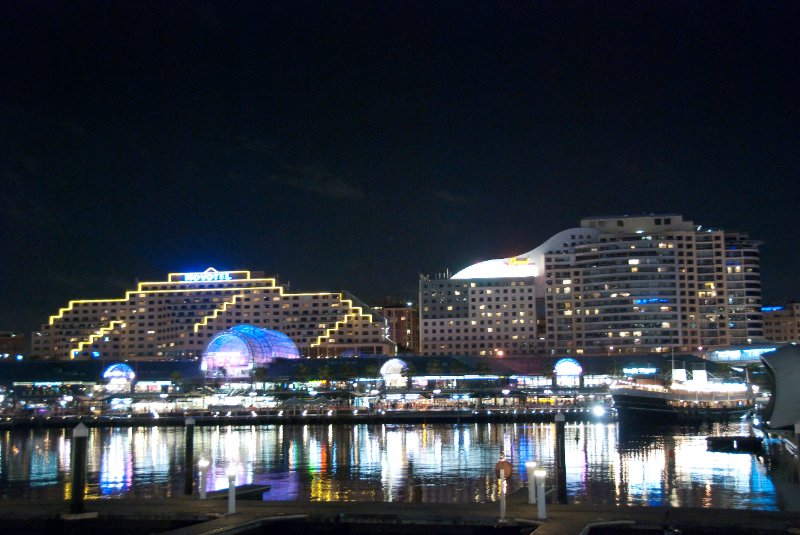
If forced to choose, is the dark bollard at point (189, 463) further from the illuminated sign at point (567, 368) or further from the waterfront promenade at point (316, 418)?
the illuminated sign at point (567, 368)

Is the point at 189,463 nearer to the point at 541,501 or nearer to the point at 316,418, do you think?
the point at 541,501

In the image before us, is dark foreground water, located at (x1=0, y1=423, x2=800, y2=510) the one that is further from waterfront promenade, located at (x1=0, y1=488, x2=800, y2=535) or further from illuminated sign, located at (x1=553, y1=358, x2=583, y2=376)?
illuminated sign, located at (x1=553, y1=358, x2=583, y2=376)

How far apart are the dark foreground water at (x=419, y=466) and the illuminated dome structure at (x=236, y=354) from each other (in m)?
65.6

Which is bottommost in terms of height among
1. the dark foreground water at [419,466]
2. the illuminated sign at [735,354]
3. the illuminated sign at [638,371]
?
the dark foreground water at [419,466]

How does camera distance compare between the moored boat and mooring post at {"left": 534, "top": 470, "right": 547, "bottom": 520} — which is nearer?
mooring post at {"left": 534, "top": 470, "right": 547, "bottom": 520}

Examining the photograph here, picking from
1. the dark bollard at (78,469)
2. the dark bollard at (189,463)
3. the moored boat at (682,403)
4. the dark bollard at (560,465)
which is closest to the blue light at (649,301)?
the moored boat at (682,403)

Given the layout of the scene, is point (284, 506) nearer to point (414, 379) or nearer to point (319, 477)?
point (319, 477)

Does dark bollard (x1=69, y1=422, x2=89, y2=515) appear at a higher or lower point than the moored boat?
higher

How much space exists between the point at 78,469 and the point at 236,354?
5506 inches

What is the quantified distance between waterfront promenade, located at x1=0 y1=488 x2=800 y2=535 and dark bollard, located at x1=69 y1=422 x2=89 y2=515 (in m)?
0.62

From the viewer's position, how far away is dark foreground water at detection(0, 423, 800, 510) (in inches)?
1849

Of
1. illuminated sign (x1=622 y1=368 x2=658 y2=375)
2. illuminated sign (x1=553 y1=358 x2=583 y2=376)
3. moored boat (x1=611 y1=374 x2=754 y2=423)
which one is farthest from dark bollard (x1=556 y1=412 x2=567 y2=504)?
illuminated sign (x1=622 y1=368 x2=658 y2=375)

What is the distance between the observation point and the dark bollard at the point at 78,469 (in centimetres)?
3088

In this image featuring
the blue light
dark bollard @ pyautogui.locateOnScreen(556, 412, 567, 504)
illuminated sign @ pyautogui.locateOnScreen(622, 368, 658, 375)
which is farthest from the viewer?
the blue light
